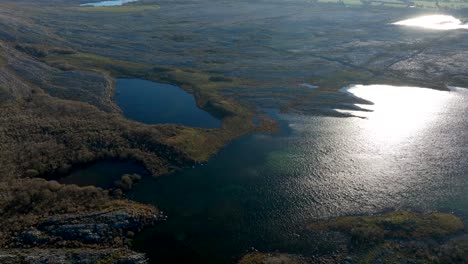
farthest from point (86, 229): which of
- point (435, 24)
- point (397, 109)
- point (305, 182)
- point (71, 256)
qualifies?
point (435, 24)

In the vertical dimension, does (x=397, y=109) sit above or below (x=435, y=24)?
below

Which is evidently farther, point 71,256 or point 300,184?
point 300,184

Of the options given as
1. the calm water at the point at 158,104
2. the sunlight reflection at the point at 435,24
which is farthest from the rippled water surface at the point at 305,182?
Answer: the sunlight reflection at the point at 435,24

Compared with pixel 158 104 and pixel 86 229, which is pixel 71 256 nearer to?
pixel 86 229

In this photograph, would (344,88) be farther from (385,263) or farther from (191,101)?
(385,263)

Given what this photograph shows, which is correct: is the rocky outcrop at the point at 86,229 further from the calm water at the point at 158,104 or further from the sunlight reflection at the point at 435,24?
the sunlight reflection at the point at 435,24

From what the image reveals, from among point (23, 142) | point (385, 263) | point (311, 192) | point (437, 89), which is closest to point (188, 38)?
point (437, 89)

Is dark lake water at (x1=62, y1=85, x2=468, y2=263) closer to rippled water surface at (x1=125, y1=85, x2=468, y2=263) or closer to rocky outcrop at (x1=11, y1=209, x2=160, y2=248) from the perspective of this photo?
rippled water surface at (x1=125, y1=85, x2=468, y2=263)
